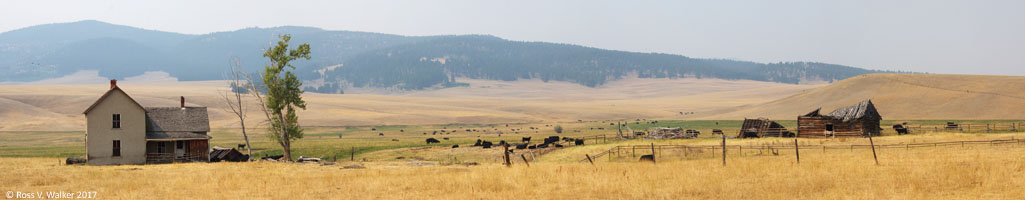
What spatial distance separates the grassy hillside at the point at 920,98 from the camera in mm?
109812

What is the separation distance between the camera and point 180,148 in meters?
49.4

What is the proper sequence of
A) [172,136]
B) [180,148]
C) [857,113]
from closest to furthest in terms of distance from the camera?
1. [172,136]
2. [180,148]
3. [857,113]

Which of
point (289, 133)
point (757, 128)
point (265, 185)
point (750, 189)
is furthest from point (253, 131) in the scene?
point (750, 189)

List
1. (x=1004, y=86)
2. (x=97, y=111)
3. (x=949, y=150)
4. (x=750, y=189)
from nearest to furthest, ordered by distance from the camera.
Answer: (x=750, y=189) → (x=949, y=150) → (x=97, y=111) → (x=1004, y=86)

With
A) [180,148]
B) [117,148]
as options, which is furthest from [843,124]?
[117,148]

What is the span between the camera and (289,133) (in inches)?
2112

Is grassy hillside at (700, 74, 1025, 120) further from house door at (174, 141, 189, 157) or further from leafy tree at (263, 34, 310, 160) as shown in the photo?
house door at (174, 141, 189, 157)

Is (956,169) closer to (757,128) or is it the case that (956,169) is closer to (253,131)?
(757,128)

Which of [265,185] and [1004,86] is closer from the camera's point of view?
[265,185]

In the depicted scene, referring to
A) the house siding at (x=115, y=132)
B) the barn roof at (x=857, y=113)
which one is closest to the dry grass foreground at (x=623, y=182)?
the house siding at (x=115, y=132)

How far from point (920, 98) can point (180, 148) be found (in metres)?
112

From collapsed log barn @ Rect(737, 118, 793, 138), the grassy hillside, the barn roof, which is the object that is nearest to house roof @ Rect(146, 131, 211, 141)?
collapsed log barn @ Rect(737, 118, 793, 138)

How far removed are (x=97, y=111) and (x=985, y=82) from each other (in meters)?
139

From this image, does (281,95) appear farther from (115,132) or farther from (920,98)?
(920,98)
